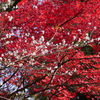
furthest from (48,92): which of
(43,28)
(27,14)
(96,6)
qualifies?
(96,6)

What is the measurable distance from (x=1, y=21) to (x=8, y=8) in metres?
2.54

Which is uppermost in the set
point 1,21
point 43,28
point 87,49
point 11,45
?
point 1,21

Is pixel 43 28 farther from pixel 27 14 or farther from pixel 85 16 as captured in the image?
pixel 85 16

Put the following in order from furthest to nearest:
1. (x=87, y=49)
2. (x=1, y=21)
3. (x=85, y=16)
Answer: (x=87, y=49) < (x=85, y=16) < (x=1, y=21)

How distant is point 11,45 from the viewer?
20.7ft

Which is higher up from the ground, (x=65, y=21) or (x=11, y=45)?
(x=65, y=21)

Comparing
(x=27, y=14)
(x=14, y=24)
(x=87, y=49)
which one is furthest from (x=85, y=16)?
(x=87, y=49)

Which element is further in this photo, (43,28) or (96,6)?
(96,6)

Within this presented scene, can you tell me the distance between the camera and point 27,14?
22.5ft

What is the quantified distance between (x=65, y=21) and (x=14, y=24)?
2.64 m

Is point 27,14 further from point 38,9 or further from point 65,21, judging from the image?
point 65,21

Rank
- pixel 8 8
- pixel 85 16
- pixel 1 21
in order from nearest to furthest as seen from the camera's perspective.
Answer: pixel 8 8 < pixel 1 21 < pixel 85 16

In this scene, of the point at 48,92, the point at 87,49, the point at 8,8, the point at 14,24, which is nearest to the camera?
the point at 8,8

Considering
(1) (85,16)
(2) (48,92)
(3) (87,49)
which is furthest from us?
(3) (87,49)
